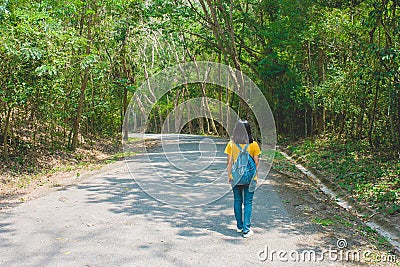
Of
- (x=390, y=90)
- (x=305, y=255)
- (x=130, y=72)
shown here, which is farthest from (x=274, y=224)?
(x=130, y=72)

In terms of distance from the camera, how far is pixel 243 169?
590cm

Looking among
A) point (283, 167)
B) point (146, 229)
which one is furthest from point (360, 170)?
point (146, 229)

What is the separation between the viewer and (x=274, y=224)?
21.9ft

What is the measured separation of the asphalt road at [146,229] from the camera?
5.00 metres

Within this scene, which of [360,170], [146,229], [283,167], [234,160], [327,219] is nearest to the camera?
[234,160]

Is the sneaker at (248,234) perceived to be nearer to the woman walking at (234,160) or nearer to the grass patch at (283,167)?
the woman walking at (234,160)

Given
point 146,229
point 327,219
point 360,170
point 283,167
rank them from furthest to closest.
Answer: point 283,167 < point 360,170 < point 327,219 < point 146,229

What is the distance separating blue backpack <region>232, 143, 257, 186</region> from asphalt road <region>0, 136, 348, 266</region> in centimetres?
80

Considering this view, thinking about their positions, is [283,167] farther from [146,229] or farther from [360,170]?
[146,229]

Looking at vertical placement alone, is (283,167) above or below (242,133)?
below
